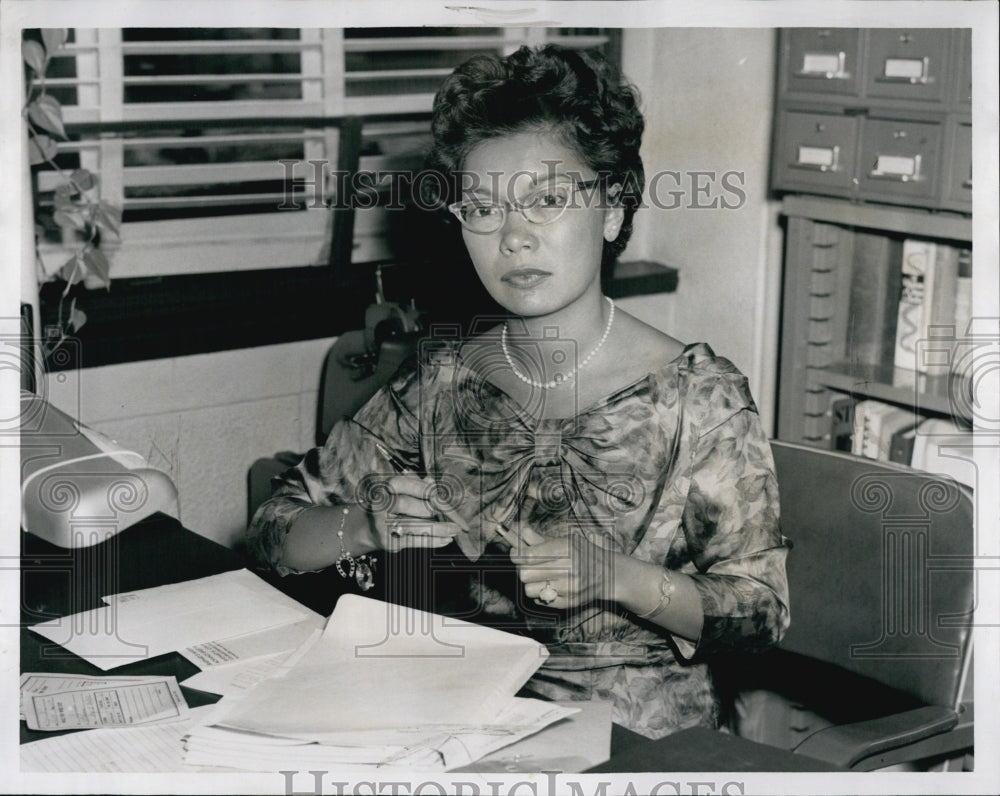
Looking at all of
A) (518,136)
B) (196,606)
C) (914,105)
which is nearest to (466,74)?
(518,136)

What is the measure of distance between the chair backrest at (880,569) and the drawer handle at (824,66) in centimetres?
101

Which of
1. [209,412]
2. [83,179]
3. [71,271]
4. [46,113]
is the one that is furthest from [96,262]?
[209,412]

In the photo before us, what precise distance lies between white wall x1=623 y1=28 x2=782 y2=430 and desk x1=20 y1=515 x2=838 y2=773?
136 cm

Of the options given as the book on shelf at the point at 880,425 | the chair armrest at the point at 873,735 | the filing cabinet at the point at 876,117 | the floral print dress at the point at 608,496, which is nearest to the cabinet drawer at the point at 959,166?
the filing cabinet at the point at 876,117

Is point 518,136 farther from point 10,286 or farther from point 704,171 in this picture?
point 704,171

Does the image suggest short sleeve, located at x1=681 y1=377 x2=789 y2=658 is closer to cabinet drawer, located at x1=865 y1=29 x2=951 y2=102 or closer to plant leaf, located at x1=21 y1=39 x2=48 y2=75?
cabinet drawer, located at x1=865 y1=29 x2=951 y2=102

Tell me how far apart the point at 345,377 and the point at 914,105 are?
1282 millimetres

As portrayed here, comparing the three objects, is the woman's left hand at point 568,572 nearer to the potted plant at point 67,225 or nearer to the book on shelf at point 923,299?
the book on shelf at point 923,299

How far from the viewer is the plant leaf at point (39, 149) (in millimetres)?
2268

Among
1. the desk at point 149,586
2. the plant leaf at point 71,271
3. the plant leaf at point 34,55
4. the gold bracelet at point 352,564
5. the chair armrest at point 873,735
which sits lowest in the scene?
the chair armrest at point 873,735

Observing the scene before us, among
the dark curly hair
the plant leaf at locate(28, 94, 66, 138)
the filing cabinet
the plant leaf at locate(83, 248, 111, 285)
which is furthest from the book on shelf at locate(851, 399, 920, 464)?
the plant leaf at locate(28, 94, 66, 138)

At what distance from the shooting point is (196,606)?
4.82 ft

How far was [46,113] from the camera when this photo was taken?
2.21 m

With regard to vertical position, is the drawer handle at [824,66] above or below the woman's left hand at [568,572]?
above
